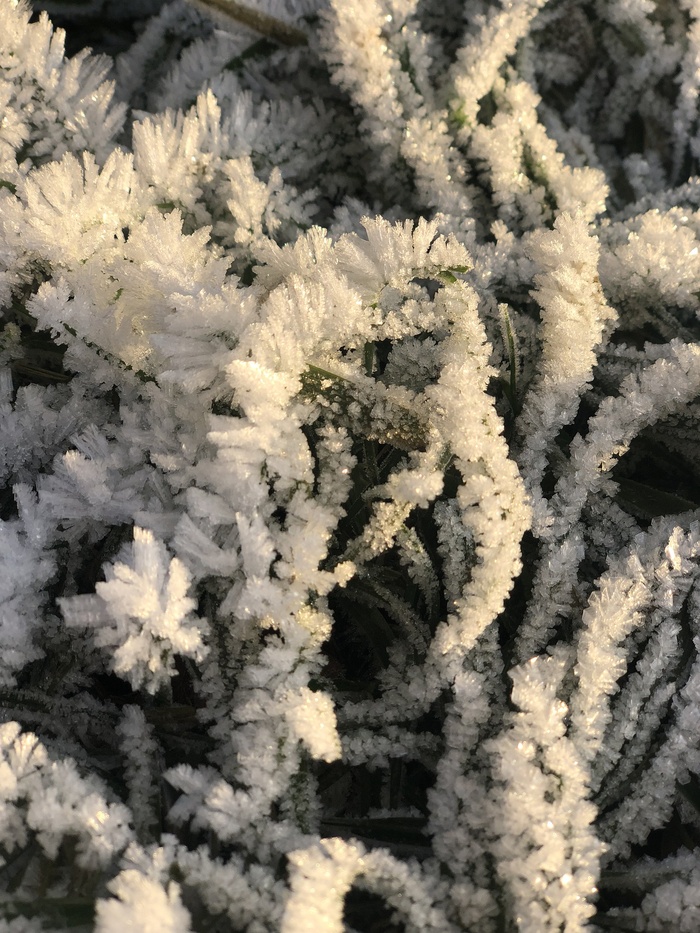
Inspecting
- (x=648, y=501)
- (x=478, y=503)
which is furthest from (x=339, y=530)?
(x=648, y=501)

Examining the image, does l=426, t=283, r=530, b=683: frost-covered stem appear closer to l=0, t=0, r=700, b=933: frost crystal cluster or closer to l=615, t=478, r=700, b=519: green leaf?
l=0, t=0, r=700, b=933: frost crystal cluster

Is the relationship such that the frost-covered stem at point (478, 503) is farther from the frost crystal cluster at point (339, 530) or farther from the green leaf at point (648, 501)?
the green leaf at point (648, 501)

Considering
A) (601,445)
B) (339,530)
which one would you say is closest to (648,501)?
(601,445)

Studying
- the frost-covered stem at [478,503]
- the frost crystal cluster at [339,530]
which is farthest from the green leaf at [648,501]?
the frost-covered stem at [478,503]

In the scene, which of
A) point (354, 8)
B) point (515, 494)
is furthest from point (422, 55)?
point (515, 494)

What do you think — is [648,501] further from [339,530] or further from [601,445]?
[339,530]

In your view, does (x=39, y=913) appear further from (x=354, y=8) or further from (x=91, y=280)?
(x=354, y=8)

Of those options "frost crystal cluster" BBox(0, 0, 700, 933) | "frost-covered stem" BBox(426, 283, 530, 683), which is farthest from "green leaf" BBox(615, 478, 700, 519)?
"frost-covered stem" BBox(426, 283, 530, 683)

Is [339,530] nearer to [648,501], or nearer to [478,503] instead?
[478,503]
